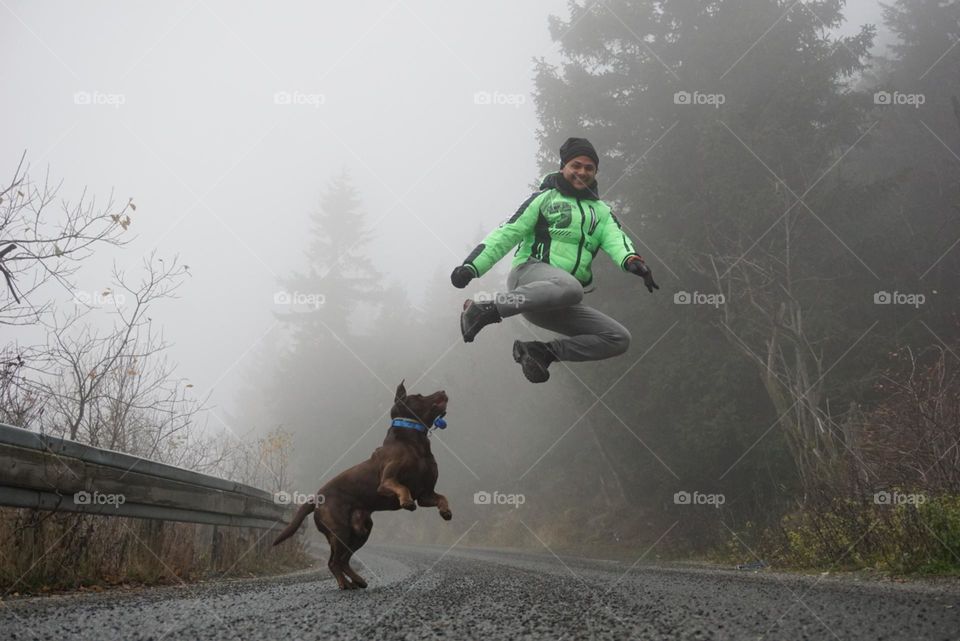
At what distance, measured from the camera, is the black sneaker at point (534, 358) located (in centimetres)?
463

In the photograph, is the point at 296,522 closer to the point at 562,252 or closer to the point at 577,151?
the point at 562,252

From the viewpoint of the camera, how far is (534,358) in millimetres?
4707

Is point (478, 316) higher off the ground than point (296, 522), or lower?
higher

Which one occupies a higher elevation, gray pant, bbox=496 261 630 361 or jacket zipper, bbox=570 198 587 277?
jacket zipper, bbox=570 198 587 277

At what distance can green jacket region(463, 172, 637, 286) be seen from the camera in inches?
187

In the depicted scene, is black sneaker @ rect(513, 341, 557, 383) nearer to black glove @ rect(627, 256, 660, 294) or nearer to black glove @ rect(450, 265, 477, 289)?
black glove @ rect(450, 265, 477, 289)

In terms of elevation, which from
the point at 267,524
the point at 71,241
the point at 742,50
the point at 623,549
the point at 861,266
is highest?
the point at 742,50

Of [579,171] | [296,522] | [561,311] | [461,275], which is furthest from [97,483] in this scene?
[579,171]

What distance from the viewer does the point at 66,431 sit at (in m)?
6.95

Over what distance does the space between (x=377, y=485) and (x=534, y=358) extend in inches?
→ 58.0

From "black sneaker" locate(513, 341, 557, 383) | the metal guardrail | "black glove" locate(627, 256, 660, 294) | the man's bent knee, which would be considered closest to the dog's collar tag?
"black sneaker" locate(513, 341, 557, 383)

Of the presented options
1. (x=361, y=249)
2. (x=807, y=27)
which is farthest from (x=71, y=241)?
(x=361, y=249)

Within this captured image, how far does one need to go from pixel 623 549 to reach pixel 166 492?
45.0 ft

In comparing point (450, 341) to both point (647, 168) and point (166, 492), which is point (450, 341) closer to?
point (647, 168)
